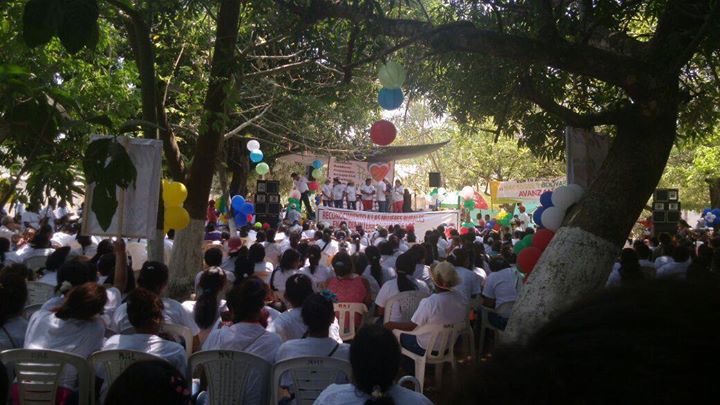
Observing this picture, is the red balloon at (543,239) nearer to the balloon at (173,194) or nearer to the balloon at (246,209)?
the balloon at (173,194)

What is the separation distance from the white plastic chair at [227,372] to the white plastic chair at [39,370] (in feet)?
2.37

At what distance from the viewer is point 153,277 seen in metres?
4.90

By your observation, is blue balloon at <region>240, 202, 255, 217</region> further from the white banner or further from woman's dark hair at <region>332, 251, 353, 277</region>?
woman's dark hair at <region>332, 251, 353, 277</region>

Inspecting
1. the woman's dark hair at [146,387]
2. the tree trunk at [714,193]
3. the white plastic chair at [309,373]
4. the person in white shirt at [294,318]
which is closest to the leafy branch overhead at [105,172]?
the woman's dark hair at [146,387]

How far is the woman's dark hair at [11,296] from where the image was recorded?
417cm

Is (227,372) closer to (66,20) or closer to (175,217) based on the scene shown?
(66,20)

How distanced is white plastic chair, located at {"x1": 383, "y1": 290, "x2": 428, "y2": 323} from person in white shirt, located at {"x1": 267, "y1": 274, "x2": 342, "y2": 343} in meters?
1.41

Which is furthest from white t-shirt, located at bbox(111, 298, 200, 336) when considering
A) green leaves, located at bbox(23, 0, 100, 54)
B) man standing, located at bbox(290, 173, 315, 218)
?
man standing, located at bbox(290, 173, 315, 218)

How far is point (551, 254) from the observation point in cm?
430

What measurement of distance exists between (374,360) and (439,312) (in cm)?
268

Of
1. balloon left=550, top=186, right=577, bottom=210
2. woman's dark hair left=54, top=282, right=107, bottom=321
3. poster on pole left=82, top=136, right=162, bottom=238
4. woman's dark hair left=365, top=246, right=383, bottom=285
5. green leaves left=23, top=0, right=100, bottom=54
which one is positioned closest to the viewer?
green leaves left=23, top=0, right=100, bottom=54

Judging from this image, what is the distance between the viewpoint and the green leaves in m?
2.14

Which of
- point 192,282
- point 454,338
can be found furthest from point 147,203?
point 454,338

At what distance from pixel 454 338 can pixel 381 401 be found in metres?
3.22
